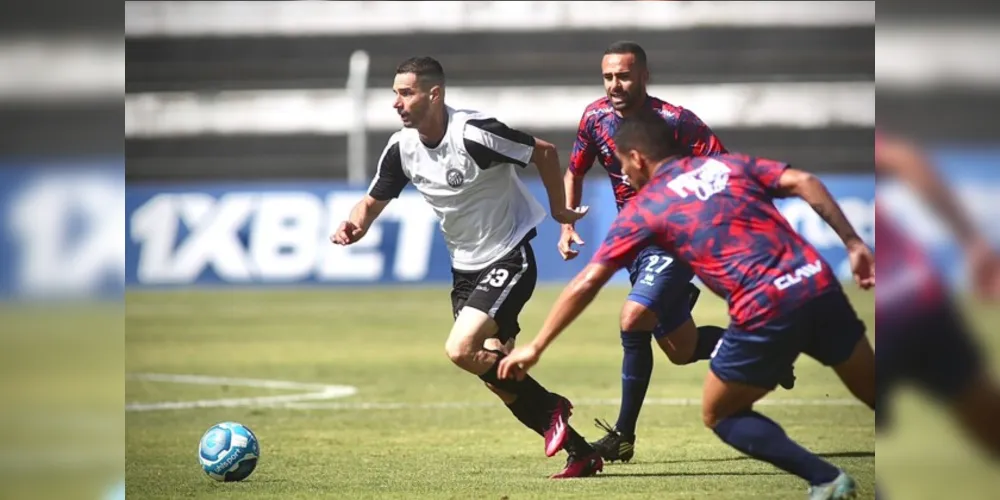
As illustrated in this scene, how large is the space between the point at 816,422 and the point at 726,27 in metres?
23.4

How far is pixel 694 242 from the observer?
5.52 meters

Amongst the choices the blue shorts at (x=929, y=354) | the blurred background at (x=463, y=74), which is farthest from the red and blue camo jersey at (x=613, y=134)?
the blurred background at (x=463, y=74)

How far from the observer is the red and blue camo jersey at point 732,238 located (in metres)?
5.38

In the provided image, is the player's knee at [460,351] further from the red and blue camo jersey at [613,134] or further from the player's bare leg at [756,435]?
the player's bare leg at [756,435]

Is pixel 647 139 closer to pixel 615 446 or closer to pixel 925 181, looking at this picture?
pixel 615 446

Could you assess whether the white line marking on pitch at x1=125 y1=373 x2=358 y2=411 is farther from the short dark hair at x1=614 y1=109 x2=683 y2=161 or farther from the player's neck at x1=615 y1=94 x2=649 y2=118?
the short dark hair at x1=614 y1=109 x2=683 y2=161

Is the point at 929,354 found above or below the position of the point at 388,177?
above

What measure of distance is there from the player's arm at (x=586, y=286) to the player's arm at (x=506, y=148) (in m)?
1.90

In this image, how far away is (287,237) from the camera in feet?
68.9

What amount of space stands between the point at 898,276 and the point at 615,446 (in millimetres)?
5286

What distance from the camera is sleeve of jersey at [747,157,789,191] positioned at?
5.54 meters

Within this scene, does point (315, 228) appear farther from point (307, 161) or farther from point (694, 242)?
point (694, 242)

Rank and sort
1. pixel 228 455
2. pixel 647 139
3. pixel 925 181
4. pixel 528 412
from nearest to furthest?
pixel 925 181 < pixel 647 139 < pixel 228 455 < pixel 528 412

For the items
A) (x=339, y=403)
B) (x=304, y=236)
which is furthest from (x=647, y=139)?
(x=304, y=236)
